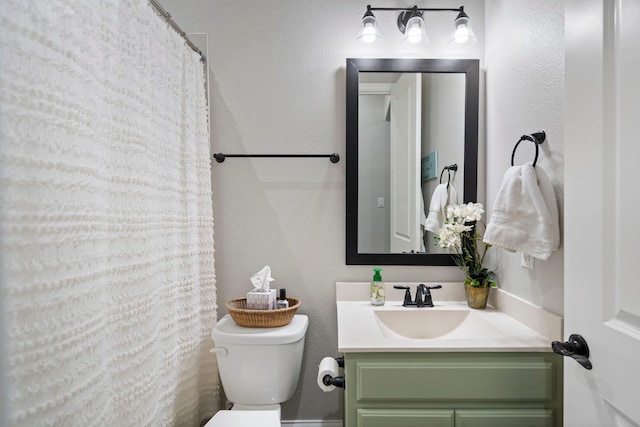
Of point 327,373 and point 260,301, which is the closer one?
point 327,373

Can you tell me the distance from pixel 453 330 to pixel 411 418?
515 mm

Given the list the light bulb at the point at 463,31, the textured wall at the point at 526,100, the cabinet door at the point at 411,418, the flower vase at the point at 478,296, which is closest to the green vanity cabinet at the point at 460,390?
the cabinet door at the point at 411,418

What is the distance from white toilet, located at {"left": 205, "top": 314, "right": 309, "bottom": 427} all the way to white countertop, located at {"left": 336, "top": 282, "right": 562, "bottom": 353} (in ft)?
0.93

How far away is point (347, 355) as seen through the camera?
3.93 feet

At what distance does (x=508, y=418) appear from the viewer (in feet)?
3.83

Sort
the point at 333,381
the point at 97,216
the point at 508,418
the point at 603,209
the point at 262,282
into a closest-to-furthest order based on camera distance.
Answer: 1. the point at 603,209
2. the point at 97,216
3. the point at 508,418
4. the point at 333,381
5. the point at 262,282

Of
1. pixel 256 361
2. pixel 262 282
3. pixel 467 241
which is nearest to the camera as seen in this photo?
pixel 256 361

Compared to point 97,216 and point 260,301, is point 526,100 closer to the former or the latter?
point 260,301

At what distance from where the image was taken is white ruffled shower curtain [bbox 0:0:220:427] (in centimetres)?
74

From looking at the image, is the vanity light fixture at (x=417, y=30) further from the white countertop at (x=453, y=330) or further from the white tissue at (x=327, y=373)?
the white tissue at (x=327, y=373)

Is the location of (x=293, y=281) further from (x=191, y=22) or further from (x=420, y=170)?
(x=191, y=22)

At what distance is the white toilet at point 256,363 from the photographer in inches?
59.4

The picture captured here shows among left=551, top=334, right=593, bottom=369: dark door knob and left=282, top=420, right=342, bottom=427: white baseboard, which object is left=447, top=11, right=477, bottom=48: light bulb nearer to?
left=551, top=334, right=593, bottom=369: dark door knob

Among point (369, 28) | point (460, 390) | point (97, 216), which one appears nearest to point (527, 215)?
point (460, 390)
